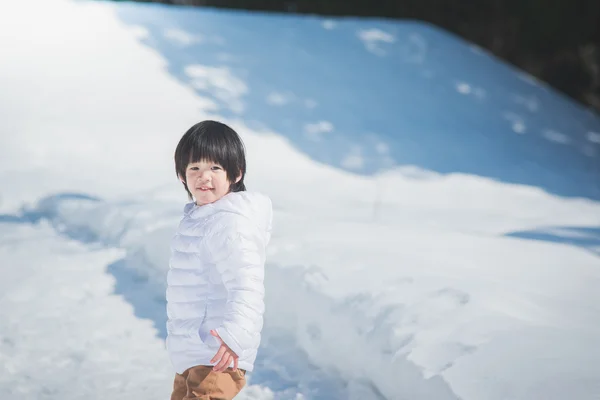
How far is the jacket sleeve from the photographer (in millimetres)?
1646

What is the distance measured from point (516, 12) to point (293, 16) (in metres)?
2.92

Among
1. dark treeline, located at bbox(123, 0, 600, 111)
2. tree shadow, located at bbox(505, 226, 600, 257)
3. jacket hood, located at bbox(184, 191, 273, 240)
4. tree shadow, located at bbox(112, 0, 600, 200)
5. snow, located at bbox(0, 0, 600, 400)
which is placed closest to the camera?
jacket hood, located at bbox(184, 191, 273, 240)

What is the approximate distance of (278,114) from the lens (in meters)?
6.96

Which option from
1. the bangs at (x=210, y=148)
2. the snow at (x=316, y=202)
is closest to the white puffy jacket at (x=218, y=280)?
the bangs at (x=210, y=148)

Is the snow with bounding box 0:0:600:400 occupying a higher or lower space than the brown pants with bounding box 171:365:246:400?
lower

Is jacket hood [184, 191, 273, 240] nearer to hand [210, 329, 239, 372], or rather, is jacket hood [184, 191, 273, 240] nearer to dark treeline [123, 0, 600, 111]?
hand [210, 329, 239, 372]

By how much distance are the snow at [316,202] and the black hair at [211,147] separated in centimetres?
105

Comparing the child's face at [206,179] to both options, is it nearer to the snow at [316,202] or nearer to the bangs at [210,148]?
the bangs at [210,148]

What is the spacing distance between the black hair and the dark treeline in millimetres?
8023

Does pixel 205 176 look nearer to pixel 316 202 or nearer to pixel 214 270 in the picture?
pixel 214 270

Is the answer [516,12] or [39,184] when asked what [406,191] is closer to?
[39,184]

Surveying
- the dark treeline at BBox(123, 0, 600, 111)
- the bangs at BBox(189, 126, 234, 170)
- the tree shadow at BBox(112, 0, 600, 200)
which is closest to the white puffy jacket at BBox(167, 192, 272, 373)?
the bangs at BBox(189, 126, 234, 170)

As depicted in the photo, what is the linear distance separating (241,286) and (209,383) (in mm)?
275

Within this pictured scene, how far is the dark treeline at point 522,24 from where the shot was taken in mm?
8719
